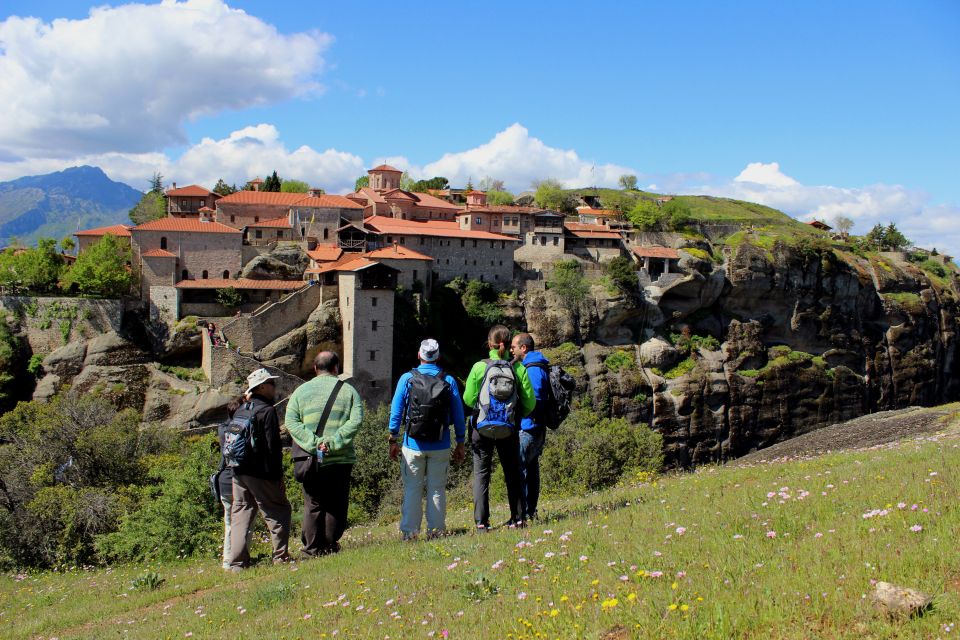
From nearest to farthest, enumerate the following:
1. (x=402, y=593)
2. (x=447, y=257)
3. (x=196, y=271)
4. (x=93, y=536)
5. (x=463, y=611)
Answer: (x=463, y=611) → (x=402, y=593) → (x=93, y=536) → (x=196, y=271) → (x=447, y=257)

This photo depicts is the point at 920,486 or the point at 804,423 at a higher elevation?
the point at 920,486

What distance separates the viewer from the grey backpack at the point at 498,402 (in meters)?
9.59

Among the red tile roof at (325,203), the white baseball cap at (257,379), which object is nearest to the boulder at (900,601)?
the white baseball cap at (257,379)

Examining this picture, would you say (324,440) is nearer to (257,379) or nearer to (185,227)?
(257,379)

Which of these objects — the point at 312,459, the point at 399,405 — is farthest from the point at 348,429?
the point at 399,405

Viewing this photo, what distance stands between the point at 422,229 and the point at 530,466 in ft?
143

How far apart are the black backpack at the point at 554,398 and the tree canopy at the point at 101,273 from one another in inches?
1433

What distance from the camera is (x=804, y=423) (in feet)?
198

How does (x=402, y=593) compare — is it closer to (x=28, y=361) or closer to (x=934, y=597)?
(x=934, y=597)

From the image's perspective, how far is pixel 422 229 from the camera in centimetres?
5269

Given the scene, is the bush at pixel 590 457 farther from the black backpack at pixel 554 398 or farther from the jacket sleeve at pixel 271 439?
the jacket sleeve at pixel 271 439

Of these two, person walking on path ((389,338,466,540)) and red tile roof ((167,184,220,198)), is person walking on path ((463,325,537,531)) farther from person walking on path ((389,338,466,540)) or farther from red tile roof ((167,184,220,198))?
red tile roof ((167,184,220,198))

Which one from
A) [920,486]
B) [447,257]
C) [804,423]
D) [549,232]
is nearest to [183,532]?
[920,486]

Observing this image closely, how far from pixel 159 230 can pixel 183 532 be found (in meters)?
31.2
